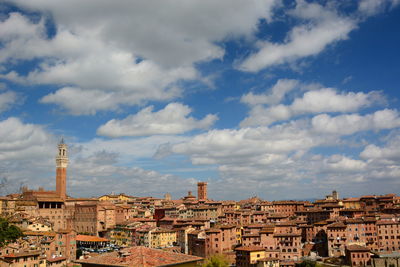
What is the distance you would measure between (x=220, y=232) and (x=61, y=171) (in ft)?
182

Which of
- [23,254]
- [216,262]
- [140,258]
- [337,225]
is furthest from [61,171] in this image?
[140,258]

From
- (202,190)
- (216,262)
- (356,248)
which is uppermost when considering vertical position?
(202,190)

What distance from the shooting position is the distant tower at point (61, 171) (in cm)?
10569

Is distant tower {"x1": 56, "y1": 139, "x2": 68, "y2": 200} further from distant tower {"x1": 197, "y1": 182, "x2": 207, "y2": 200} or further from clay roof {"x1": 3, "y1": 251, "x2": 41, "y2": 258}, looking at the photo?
clay roof {"x1": 3, "y1": 251, "x2": 41, "y2": 258}

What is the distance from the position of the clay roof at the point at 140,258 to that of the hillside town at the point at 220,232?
99.4 ft

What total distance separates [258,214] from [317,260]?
23355 millimetres

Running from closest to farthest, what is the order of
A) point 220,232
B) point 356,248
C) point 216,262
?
point 216,262
point 356,248
point 220,232

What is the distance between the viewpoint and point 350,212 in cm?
7725

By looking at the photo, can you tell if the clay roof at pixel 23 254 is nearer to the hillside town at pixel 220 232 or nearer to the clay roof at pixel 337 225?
the hillside town at pixel 220 232

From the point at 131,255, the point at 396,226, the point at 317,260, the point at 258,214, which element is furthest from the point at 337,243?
the point at 131,255

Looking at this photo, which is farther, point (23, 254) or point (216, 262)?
point (216, 262)

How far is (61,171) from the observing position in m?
107

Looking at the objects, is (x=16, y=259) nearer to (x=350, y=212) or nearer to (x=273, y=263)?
(x=273, y=263)

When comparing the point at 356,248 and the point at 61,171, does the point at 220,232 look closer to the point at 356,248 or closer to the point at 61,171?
the point at 356,248
